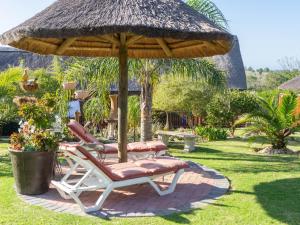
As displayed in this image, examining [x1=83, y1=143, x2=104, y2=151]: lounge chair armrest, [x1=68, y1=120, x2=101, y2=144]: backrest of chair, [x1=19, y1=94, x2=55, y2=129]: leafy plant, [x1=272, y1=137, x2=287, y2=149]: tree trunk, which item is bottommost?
[x1=272, y1=137, x2=287, y2=149]: tree trunk

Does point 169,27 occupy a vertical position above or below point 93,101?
above

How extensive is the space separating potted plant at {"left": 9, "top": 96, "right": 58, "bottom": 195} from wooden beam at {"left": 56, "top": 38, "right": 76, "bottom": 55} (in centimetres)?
158

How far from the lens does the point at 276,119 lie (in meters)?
12.4

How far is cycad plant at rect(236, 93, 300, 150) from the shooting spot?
1224cm

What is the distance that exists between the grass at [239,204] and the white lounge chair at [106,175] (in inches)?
18.9

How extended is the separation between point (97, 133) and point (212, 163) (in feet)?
26.7

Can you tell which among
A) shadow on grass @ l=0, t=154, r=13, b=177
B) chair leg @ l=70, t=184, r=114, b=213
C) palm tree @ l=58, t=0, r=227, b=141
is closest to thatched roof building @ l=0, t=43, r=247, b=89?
palm tree @ l=58, t=0, r=227, b=141

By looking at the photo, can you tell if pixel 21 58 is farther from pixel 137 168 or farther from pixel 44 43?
pixel 137 168

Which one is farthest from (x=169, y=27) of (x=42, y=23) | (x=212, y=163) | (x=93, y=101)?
(x=93, y=101)

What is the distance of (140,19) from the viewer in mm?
5703

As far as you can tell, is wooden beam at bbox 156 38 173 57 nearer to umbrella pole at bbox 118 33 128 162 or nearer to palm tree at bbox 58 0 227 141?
umbrella pole at bbox 118 33 128 162

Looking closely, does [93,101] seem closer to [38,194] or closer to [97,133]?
[97,133]

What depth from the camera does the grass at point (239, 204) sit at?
5.31m

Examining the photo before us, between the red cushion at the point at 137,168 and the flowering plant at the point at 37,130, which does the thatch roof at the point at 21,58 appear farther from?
the red cushion at the point at 137,168
